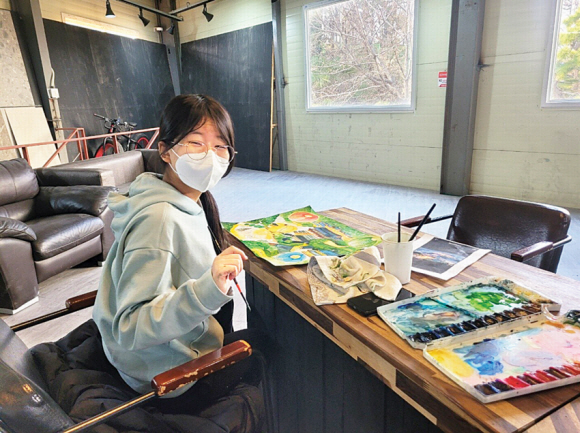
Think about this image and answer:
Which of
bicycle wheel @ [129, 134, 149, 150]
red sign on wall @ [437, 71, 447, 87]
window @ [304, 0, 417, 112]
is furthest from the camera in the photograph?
bicycle wheel @ [129, 134, 149, 150]

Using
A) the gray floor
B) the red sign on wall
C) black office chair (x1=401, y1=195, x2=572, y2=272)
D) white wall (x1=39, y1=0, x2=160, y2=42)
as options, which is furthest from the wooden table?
white wall (x1=39, y1=0, x2=160, y2=42)

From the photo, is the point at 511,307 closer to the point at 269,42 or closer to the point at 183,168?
the point at 183,168

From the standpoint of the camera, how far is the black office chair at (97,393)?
69cm

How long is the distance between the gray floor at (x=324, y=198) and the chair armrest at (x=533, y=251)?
6.90ft

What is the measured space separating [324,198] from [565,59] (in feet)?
9.53

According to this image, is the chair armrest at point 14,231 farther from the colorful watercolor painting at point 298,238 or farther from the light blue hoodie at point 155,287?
the light blue hoodie at point 155,287

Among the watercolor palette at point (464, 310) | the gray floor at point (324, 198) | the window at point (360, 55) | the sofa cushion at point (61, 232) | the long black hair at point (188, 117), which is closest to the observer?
the watercolor palette at point (464, 310)

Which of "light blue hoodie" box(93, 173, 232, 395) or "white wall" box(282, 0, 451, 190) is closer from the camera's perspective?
"light blue hoodie" box(93, 173, 232, 395)

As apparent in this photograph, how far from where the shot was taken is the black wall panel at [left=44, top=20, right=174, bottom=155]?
6.41m

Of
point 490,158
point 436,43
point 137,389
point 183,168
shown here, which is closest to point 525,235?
point 183,168

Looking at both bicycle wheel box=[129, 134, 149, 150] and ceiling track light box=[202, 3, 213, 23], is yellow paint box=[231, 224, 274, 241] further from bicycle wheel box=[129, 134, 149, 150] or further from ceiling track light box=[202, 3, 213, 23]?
ceiling track light box=[202, 3, 213, 23]

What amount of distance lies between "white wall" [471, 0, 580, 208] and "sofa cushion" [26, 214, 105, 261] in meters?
4.22

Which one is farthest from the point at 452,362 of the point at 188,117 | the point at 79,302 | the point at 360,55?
the point at 360,55

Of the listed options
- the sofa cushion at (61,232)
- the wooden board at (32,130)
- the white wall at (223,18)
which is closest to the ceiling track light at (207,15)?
the white wall at (223,18)
